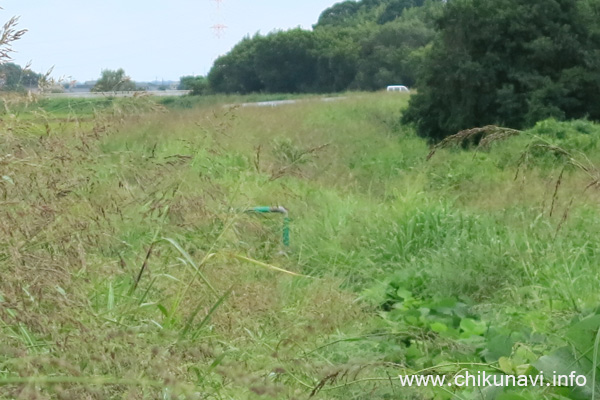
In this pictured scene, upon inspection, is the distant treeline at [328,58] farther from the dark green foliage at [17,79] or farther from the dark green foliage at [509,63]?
the dark green foliage at [17,79]

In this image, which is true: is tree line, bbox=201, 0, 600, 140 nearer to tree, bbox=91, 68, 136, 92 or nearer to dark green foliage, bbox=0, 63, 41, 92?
tree, bbox=91, 68, 136, 92

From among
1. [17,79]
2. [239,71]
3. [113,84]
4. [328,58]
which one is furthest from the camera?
[328,58]

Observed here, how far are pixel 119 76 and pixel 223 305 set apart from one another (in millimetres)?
1284

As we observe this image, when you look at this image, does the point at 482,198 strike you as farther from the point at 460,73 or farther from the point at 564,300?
the point at 460,73

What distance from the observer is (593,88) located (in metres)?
14.8

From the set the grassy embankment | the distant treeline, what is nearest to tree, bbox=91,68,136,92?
the grassy embankment

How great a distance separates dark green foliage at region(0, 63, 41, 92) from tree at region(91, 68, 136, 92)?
524 millimetres

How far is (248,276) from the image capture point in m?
4.71

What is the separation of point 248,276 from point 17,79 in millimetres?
1971

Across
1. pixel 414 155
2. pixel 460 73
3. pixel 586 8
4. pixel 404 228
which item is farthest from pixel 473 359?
pixel 586 8

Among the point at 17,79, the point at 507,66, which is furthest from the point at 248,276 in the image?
the point at 507,66

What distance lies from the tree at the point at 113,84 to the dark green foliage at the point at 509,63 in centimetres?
1166

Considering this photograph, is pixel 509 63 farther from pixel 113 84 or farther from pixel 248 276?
pixel 113 84

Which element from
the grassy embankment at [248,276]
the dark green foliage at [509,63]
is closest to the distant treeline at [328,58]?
the dark green foliage at [509,63]
